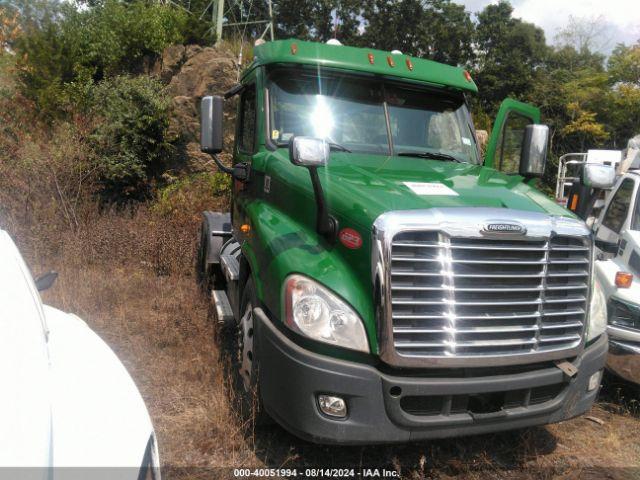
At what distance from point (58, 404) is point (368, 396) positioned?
1450 millimetres

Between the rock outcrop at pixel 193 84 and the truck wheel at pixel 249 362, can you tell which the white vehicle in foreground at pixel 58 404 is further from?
the rock outcrop at pixel 193 84

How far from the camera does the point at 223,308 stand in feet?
16.1

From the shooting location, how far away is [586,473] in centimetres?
349

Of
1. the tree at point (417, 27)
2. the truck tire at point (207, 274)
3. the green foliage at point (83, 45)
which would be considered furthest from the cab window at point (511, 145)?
the tree at point (417, 27)

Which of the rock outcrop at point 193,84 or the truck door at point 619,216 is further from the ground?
the rock outcrop at point 193,84

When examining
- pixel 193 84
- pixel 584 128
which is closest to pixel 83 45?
pixel 193 84

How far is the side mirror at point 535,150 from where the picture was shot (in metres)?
4.29

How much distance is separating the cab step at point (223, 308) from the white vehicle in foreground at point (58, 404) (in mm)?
2061

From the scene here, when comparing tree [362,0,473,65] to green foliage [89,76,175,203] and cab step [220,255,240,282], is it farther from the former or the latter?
cab step [220,255,240,282]

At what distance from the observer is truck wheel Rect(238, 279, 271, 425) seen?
330cm

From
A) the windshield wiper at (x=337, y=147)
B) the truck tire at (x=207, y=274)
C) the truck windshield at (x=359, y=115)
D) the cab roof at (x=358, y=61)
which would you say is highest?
the cab roof at (x=358, y=61)

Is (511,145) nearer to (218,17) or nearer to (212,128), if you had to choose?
(212,128)

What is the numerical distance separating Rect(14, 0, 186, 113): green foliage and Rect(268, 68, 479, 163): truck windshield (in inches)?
375

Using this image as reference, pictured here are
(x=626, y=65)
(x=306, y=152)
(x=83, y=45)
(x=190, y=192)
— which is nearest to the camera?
(x=306, y=152)
